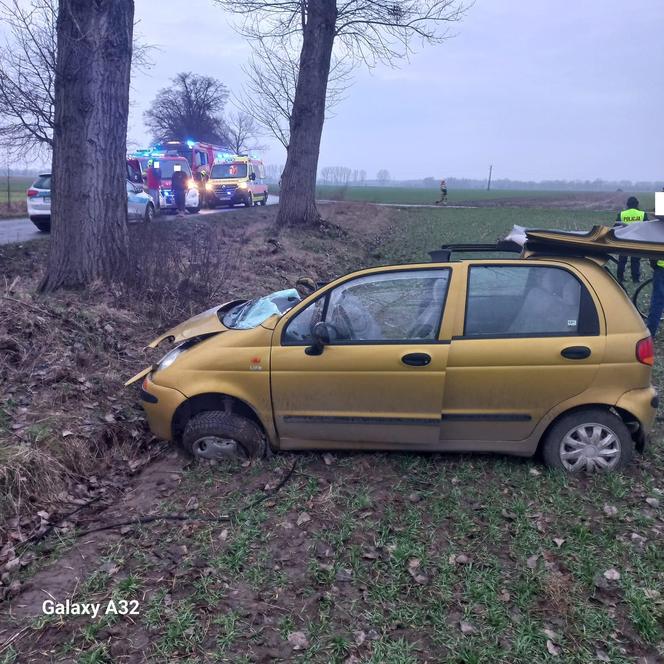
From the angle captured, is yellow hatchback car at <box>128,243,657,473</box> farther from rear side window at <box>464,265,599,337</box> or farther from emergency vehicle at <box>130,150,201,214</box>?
emergency vehicle at <box>130,150,201,214</box>

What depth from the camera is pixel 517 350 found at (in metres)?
4.34

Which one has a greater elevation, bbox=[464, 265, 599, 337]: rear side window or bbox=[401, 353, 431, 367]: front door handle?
bbox=[464, 265, 599, 337]: rear side window

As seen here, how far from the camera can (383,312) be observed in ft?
15.1

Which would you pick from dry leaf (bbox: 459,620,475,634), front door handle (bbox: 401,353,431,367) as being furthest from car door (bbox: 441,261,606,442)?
dry leaf (bbox: 459,620,475,634)

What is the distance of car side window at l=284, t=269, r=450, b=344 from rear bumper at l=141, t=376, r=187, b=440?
39.4 inches

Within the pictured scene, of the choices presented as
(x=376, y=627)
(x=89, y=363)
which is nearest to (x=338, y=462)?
(x=376, y=627)

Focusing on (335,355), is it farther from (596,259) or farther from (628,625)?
(628,625)

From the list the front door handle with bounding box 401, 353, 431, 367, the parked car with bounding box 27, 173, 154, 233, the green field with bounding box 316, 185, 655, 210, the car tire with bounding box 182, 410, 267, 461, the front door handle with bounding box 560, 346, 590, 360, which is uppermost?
the green field with bounding box 316, 185, 655, 210

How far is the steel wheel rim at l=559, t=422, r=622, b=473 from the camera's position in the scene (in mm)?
4453

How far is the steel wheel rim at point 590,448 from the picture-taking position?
4.45 metres

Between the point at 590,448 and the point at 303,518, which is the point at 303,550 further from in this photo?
the point at 590,448

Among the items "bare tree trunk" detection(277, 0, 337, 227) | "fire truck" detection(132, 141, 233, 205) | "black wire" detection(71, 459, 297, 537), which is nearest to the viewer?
"black wire" detection(71, 459, 297, 537)

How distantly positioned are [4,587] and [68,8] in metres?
6.97

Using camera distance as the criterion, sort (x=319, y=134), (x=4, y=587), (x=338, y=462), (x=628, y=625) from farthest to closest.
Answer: (x=319, y=134) → (x=338, y=462) → (x=4, y=587) → (x=628, y=625)
